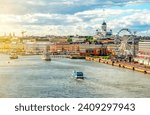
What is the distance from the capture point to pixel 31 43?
18734mm

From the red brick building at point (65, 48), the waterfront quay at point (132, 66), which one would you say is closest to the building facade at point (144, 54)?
the waterfront quay at point (132, 66)

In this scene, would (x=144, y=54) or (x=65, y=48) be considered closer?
(x=144, y=54)

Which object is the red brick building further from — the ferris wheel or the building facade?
the building facade

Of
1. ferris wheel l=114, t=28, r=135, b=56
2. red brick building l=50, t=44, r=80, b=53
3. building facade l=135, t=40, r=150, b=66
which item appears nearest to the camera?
building facade l=135, t=40, r=150, b=66

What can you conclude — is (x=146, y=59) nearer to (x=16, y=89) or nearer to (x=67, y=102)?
(x=16, y=89)

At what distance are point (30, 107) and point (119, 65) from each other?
7.68m

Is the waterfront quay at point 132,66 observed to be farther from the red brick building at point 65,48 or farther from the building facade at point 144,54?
the red brick building at point 65,48

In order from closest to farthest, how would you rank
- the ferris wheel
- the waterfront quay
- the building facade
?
the waterfront quay → the building facade → the ferris wheel

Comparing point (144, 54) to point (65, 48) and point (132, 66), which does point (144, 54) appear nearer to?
Result: point (132, 66)

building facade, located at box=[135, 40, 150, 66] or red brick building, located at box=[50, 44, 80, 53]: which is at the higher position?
building facade, located at box=[135, 40, 150, 66]

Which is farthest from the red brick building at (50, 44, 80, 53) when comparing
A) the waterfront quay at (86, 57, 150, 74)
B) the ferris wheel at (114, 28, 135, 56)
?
the waterfront quay at (86, 57, 150, 74)

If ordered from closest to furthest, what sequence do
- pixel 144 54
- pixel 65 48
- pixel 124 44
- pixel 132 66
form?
pixel 132 66 < pixel 144 54 < pixel 124 44 < pixel 65 48

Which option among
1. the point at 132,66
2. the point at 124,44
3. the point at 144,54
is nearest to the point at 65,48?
the point at 124,44

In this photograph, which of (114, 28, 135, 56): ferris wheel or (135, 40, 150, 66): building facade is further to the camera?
(114, 28, 135, 56): ferris wheel
